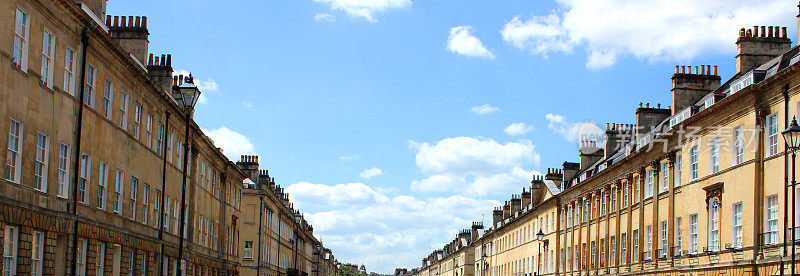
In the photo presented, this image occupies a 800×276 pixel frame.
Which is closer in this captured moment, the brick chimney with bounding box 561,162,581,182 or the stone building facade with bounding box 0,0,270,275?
the stone building facade with bounding box 0,0,270,275

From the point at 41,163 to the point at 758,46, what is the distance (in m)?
30.5

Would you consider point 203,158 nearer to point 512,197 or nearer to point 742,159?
point 742,159

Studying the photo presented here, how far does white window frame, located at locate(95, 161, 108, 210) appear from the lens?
91.2 ft

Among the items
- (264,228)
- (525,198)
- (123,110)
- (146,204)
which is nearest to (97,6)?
(123,110)

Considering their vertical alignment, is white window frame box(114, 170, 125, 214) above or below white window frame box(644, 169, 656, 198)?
below

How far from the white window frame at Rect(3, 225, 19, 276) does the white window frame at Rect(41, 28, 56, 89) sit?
4089 mm

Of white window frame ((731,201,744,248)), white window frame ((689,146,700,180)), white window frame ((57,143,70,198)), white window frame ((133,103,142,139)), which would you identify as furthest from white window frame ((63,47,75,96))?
white window frame ((689,146,700,180))

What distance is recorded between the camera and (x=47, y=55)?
73.9ft

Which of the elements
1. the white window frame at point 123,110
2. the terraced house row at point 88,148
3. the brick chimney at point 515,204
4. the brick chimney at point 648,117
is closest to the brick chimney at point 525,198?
the brick chimney at point 515,204

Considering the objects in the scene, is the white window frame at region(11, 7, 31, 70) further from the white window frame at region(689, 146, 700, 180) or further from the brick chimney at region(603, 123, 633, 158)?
the brick chimney at region(603, 123, 633, 158)

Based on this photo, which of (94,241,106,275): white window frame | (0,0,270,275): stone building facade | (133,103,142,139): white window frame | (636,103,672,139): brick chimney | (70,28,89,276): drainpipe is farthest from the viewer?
(636,103,672,139): brick chimney

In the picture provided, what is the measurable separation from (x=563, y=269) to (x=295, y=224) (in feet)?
131

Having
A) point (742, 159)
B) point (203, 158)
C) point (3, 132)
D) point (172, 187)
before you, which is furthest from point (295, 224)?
point (3, 132)

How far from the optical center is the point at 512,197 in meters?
94.7
